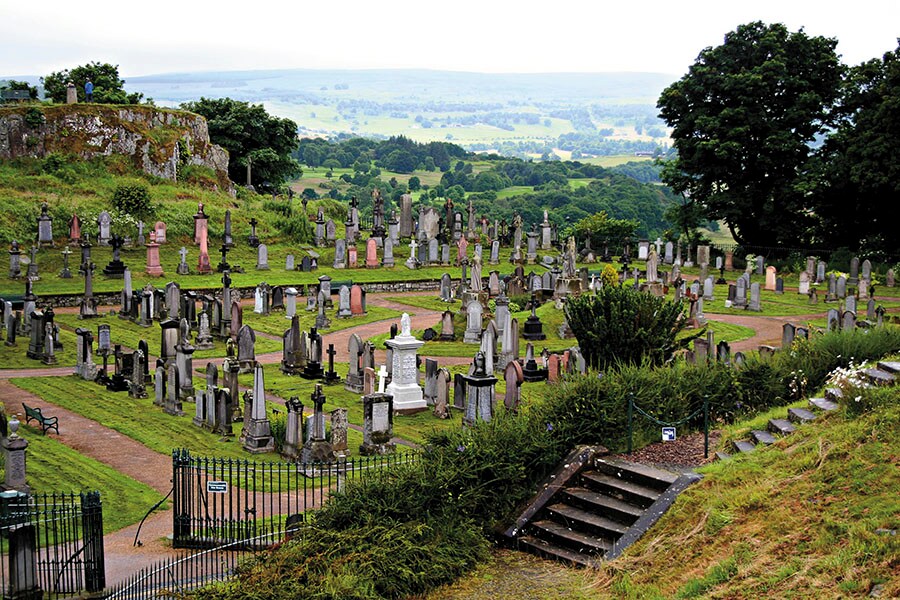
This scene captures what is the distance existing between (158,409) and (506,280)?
727 inches

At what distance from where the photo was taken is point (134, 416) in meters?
22.7

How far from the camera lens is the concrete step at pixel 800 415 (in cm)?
1540

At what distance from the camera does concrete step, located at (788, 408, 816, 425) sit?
15.4 metres

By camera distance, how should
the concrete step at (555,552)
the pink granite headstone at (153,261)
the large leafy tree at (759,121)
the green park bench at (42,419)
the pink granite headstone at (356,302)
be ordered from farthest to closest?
the large leafy tree at (759,121)
the pink granite headstone at (153,261)
the pink granite headstone at (356,302)
the green park bench at (42,419)
the concrete step at (555,552)

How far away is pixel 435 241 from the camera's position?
156 ft

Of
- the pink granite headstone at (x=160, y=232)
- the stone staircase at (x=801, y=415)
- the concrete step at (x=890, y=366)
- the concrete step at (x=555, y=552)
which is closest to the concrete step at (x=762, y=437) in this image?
the stone staircase at (x=801, y=415)

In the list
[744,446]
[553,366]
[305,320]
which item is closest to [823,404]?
[744,446]

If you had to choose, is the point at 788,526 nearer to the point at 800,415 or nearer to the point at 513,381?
the point at 800,415

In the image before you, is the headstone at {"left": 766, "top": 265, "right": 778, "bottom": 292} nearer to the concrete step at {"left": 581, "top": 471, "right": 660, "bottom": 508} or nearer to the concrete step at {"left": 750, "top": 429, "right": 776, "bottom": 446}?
the concrete step at {"left": 750, "top": 429, "right": 776, "bottom": 446}

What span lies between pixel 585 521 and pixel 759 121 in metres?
39.9

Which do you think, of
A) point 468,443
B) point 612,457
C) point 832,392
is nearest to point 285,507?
point 468,443

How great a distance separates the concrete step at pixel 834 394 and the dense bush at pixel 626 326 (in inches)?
266

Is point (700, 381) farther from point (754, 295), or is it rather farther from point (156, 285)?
point (156, 285)

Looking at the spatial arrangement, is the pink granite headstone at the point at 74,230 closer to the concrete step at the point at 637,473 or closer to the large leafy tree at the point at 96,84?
the large leafy tree at the point at 96,84
